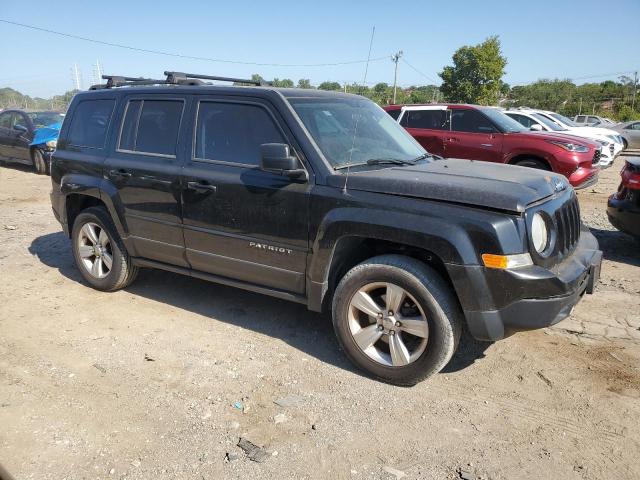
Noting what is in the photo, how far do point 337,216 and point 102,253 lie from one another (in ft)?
9.18

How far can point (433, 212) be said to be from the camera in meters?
3.09

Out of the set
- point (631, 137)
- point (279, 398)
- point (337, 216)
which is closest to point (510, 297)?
point (337, 216)

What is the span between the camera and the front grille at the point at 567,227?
329cm

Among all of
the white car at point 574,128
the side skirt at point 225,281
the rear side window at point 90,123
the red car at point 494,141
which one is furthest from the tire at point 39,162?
the white car at point 574,128

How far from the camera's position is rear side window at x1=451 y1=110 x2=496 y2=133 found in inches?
380

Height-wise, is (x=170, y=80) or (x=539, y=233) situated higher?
(x=170, y=80)

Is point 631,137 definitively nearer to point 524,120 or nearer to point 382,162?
point 524,120

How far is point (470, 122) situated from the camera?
385 inches

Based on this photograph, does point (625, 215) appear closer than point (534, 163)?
Yes

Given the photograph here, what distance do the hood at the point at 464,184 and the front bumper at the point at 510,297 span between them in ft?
1.29

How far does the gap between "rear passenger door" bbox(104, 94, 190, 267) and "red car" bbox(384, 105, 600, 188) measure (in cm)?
649

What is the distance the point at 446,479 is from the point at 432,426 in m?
0.43

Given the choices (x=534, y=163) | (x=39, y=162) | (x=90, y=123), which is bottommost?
(x=39, y=162)

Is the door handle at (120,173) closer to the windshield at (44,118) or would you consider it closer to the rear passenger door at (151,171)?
the rear passenger door at (151,171)
